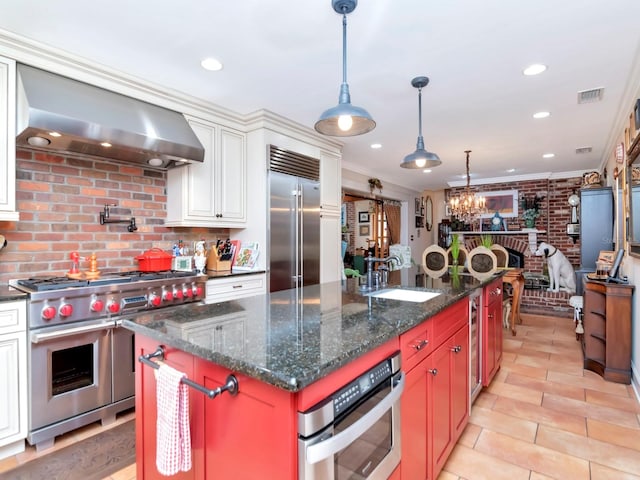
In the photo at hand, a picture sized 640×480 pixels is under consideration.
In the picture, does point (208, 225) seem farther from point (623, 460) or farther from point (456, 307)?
point (623, 460)

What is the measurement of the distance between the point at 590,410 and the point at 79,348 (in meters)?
3.55

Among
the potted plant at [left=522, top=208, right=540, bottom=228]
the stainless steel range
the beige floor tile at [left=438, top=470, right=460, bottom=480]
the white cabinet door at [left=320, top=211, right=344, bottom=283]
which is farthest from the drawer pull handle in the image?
the potted plant at [left=522, top=208, right=540, bottom=228]

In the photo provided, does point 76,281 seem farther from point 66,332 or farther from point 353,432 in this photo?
point 353,432

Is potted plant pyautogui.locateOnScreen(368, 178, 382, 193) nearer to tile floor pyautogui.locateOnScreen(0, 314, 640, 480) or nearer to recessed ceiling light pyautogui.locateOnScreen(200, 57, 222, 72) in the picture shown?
tile floor pyautogui.locateOnScreen(0, 314, 640, 480)

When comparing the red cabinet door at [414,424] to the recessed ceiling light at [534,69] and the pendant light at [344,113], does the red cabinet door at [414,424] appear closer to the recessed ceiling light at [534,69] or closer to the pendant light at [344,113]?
the pendant light at [344,113]

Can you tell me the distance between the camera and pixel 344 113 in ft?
5.64

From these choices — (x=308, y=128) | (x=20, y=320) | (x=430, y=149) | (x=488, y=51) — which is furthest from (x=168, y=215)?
(x=430, y=149)

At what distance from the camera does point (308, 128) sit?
369 centimetres

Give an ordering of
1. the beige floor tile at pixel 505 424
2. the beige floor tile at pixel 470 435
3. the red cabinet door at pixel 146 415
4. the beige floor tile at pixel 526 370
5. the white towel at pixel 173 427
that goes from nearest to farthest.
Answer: the white towel at pixel 173 427, the red cabinet door at pixel 146 415, the beige floor tile at pixel 470 435, the beige floor tile at pixel 505 424, the beige floor tile at pixel 526 370

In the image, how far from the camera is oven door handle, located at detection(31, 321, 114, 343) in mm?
1967

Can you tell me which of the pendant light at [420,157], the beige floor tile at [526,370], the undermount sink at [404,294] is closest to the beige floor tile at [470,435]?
the undermount sink at [404,294]

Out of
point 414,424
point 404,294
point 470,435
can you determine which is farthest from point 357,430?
point 470,435

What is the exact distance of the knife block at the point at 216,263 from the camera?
3301 millimetres

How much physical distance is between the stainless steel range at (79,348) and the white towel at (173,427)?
1393 millimetres
